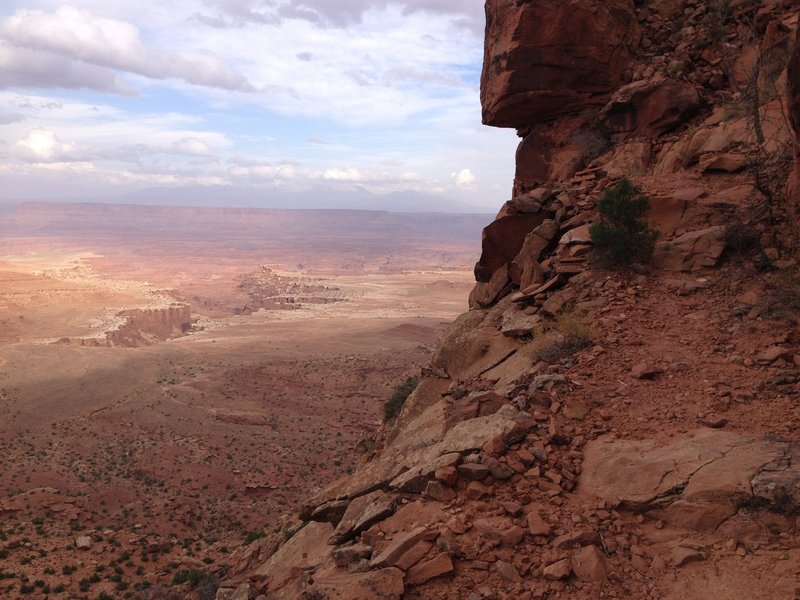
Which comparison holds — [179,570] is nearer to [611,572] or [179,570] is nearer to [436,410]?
[436,410]

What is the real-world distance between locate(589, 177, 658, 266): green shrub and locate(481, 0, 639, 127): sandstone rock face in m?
4.66

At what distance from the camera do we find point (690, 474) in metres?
5.45

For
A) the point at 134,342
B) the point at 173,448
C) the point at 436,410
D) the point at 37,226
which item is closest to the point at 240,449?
the point at 173,448

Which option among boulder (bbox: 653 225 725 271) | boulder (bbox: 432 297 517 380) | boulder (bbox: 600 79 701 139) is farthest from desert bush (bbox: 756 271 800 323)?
boulder (bbox: 600 79 701 139)

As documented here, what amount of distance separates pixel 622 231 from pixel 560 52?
19.4 ft

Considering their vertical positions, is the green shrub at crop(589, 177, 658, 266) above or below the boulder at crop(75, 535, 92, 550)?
above

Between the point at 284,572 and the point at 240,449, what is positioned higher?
the point at 284,572

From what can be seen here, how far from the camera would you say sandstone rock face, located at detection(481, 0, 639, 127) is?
1329cm

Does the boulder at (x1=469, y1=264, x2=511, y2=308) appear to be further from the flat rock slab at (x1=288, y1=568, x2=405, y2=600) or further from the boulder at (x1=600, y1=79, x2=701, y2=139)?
the flat rock slab at (x1=288, y1=568, x2=405, y2=600)

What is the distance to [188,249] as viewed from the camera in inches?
5659

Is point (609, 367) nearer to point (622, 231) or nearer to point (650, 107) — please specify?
point (622, 231)

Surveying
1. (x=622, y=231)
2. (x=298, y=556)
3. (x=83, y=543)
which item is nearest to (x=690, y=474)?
(x=298, y=556)

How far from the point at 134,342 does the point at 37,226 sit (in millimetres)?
164325

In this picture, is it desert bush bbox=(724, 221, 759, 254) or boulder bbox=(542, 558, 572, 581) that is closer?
boulder bbox=(542, 558, 572, 581)
